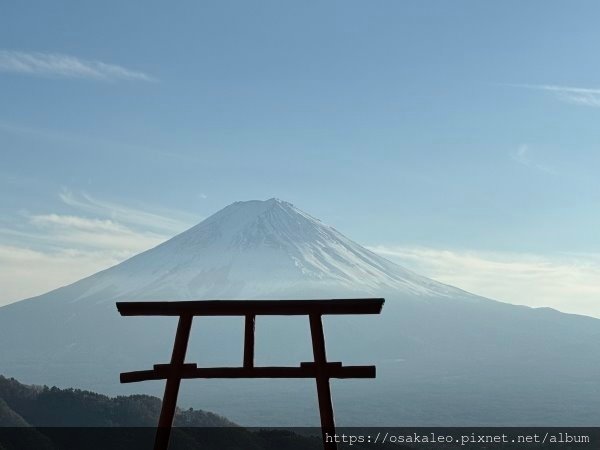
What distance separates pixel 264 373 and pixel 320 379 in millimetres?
449

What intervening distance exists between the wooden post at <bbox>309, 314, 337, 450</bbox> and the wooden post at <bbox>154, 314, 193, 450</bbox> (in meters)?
1.01

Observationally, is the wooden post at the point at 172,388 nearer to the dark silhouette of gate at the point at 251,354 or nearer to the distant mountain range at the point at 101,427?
the dark silhouette of gate at the point at 251,354

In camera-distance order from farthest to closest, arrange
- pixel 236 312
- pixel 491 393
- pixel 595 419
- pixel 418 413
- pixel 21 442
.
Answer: pixel 491 393
pixel 418 413
pixel 595 419
pixel 21 442
pixel 236 312

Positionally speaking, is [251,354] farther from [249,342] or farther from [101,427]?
[101,427]

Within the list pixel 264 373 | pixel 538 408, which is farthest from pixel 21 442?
pixel 538 408

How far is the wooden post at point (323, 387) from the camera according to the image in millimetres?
7015

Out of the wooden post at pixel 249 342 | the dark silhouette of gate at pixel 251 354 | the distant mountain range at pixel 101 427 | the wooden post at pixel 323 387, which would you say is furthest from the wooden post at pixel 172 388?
the distant mountain range at pixel 101 427

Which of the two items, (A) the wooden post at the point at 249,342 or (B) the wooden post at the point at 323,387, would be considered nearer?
(B) the wooden post at the point at 323,387

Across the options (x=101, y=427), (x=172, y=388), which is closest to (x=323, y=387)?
(x=172, y=388)

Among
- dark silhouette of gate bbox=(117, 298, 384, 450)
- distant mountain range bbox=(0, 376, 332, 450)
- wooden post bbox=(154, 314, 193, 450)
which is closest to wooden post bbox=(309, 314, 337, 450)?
dark silhouette of gate bbox=(117, 298, 384, 450)

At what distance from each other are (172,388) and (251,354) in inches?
27.9

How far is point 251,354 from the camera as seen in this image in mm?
7199

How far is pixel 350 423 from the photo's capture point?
154250 millimetres

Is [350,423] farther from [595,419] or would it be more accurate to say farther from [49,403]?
[49,403]
